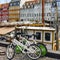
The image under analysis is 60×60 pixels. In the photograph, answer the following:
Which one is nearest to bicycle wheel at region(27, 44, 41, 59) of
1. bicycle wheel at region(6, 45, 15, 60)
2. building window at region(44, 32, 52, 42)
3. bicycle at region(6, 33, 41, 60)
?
bicycle at region(6, 33, 41, 60)

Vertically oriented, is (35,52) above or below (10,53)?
above

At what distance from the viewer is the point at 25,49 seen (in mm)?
5852

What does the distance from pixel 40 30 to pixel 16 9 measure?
4452cm

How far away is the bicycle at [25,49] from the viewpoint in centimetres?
565

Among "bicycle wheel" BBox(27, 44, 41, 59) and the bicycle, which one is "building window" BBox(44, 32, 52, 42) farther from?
"bicycle wheel" BBox(27, 44, 41, 59)

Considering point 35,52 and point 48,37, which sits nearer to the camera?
point 35,52

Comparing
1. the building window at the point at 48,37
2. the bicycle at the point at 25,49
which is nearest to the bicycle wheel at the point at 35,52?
the bicycle at the point at 25,49

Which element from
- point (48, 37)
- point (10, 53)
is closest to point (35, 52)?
point (10, 53)

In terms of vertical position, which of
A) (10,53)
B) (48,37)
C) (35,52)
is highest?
(35,52)

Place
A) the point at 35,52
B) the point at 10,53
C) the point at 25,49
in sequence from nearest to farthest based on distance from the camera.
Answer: the point at 35,52 < the point at 25,49 < the point at 10,53

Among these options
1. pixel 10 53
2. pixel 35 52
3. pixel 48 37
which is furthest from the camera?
pixel 48 37

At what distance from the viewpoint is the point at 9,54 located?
607 cm

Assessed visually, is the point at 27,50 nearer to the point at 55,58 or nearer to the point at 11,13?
the point at 55,58

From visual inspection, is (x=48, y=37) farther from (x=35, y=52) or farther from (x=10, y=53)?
(x=35, y=52)
